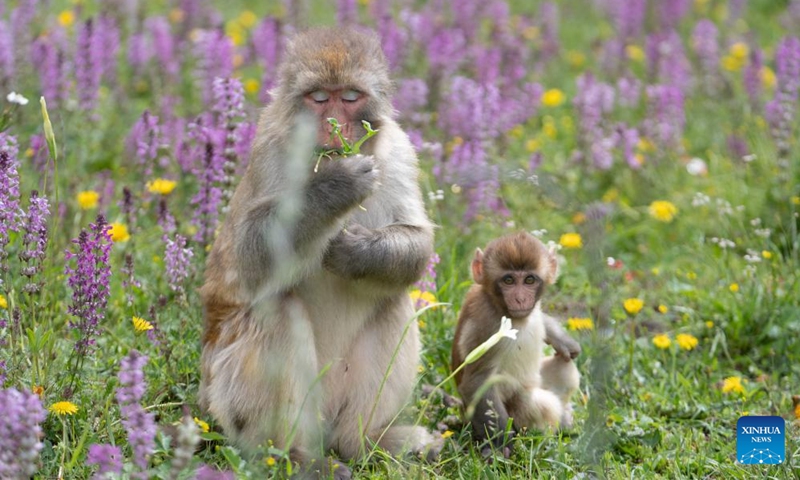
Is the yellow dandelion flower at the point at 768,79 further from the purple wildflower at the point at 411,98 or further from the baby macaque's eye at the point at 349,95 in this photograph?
the baby macaque's eye at the point at 349,95

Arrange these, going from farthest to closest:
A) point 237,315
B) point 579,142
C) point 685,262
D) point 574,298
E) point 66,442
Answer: point 579,142, point 685,262, point 574,298, point 237,315, point 66,442

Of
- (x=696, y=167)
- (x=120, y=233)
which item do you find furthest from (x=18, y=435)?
(x=696, y=167)

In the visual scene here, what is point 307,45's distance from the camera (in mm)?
5039

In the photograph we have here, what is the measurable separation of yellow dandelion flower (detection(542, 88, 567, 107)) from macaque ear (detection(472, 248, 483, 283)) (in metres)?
5.01

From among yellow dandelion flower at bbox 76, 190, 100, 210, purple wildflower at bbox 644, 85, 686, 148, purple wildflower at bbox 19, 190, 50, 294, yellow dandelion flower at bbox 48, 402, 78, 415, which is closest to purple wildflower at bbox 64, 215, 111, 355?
purple wildflower at bbox 19, 190, 50, 294

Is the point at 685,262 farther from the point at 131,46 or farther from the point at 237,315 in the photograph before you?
the point at 131,46

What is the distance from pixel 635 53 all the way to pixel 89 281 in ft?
26.3

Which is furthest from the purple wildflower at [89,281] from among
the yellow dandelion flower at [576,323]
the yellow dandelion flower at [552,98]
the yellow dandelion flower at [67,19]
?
the yellow dandelion flower at [552,98]

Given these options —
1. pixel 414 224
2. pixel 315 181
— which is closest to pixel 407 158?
pixel 414 224

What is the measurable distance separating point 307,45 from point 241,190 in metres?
0.73

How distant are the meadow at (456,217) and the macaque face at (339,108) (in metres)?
0.52

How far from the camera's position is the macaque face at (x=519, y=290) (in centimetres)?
538

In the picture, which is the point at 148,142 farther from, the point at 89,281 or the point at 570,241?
the point at 570,241

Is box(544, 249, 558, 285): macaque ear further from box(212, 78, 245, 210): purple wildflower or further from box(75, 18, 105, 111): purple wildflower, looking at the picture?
box(75, 18, 105, 111): purple wildflower
